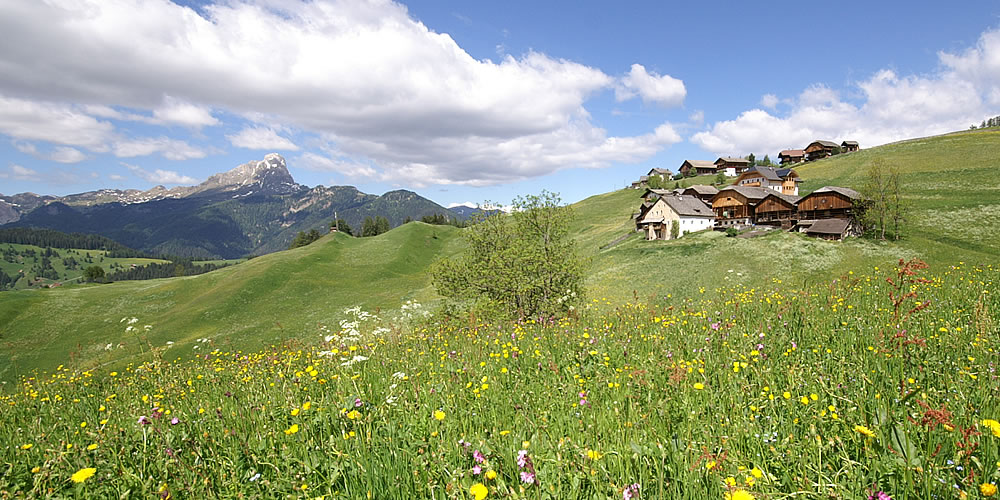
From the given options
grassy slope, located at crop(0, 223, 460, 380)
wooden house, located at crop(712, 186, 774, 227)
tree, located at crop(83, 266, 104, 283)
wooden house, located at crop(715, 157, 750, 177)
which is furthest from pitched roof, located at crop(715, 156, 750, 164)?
tree, located at crop(83, 266, 104, 283)

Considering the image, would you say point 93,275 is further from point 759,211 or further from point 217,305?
point 759,211

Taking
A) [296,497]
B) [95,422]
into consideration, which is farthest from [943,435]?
[95,422]

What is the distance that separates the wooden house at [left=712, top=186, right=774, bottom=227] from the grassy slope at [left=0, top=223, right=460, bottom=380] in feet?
174

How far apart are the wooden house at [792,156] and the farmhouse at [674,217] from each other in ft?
352

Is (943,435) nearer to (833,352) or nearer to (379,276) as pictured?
(833,352)

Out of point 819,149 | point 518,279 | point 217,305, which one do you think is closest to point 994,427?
point 518,279

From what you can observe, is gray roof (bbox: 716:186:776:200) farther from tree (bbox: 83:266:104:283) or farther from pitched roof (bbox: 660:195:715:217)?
tree (bbox: 83:266:104:283)

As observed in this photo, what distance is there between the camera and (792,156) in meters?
151

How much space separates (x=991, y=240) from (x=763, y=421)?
6067 centimetres

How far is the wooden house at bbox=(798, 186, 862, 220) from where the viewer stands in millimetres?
54781

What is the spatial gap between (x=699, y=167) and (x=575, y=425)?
176 meters

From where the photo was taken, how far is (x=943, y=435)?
341 cm

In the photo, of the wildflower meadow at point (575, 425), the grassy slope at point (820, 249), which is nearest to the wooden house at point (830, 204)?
the grassy slope at point (820, 249)

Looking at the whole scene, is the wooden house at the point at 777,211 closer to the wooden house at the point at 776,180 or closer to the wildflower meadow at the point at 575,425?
the wooden house at the point at 776,180
